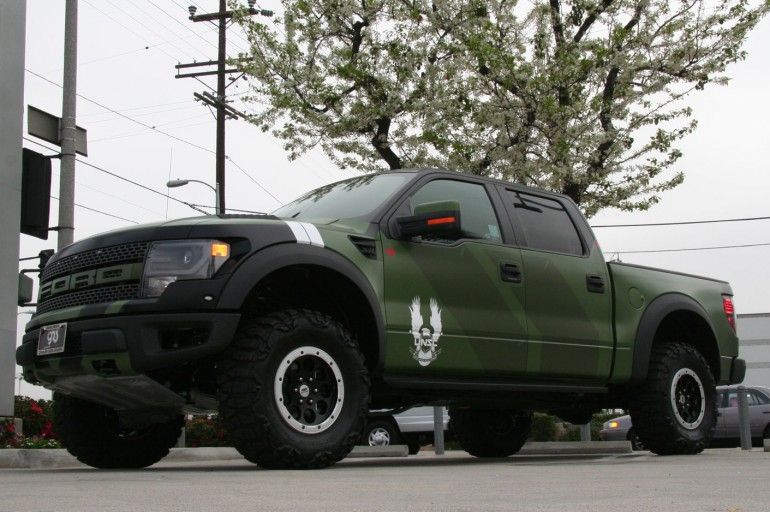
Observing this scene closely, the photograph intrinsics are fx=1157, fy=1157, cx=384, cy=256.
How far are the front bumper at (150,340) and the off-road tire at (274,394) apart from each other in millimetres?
163

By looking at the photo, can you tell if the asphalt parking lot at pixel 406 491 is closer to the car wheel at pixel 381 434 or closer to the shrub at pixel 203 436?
the shrub at pixel 203 436

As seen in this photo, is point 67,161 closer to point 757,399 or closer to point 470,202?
point 470,202

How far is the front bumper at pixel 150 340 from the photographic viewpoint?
6160 mm

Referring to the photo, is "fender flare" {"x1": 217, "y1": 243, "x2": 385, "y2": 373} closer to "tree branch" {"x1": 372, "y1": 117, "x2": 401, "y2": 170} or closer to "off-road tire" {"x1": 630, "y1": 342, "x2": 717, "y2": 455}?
"off-road tire" {"x1": 630, "y1": 342, "x2": 717, "y2": 455}

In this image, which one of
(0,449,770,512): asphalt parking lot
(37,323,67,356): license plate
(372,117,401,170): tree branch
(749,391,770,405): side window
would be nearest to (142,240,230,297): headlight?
(37,323,67,356): license plate

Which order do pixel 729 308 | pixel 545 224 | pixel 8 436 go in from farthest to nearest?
pixel 8 436
pixel 729 308
pixel 545 224

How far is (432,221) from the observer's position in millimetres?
6945

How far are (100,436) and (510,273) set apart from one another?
9.62ft

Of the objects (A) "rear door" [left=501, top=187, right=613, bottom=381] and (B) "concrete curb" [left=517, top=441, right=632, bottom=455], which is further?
(B) "concrete curb" [left=517, top=441, right=632, bottom=455]

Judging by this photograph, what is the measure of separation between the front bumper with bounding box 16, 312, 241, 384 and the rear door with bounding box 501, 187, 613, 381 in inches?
101

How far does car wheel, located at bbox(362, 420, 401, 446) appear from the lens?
1936cm

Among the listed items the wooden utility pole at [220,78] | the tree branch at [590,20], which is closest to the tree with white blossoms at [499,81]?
the tree branch at [590,20]

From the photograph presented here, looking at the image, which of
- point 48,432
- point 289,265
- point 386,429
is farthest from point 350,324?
point 386,429

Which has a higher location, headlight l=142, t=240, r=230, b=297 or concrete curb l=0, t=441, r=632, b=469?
headlight l=142, t=240, r=230, b=297
